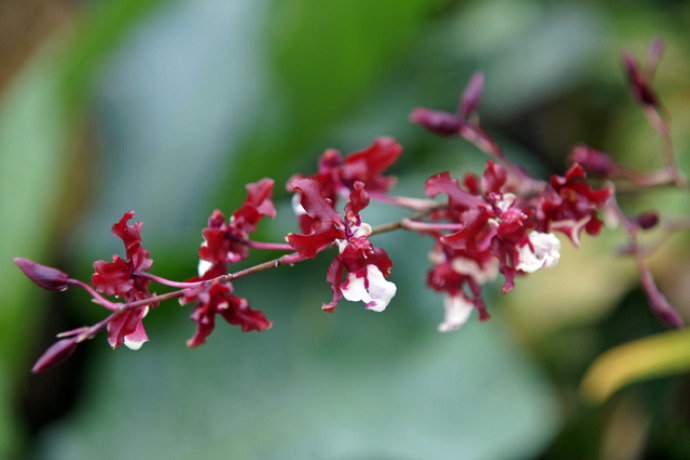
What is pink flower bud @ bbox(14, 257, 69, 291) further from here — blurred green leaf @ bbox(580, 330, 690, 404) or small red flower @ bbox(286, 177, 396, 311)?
blurred green leaf @ bbox(580, 330, 690, 404)

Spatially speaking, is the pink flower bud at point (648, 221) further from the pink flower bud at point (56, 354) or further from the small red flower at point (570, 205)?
the pink flower bud at point (56, 354)

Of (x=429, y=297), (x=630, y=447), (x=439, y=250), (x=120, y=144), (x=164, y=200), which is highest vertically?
(x=439, y=250)

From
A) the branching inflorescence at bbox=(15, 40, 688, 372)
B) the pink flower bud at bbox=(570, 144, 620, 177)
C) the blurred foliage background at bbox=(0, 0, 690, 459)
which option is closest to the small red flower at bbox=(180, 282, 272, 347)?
the branching inflorescence at bbox=(15, 40, 688, 372)

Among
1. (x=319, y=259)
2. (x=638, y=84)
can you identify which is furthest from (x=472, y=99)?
(x=319, y=259)

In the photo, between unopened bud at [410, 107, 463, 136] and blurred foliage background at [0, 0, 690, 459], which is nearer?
unopened bud at [410, 107, 463, 136]

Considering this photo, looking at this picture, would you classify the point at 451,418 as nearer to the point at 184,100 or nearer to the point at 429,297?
the point at 429,297

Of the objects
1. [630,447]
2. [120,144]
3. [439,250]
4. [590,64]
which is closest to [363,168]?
[439,250]

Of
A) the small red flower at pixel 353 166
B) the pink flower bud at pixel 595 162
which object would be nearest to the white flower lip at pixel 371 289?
the small red flower at pixel 353 166
